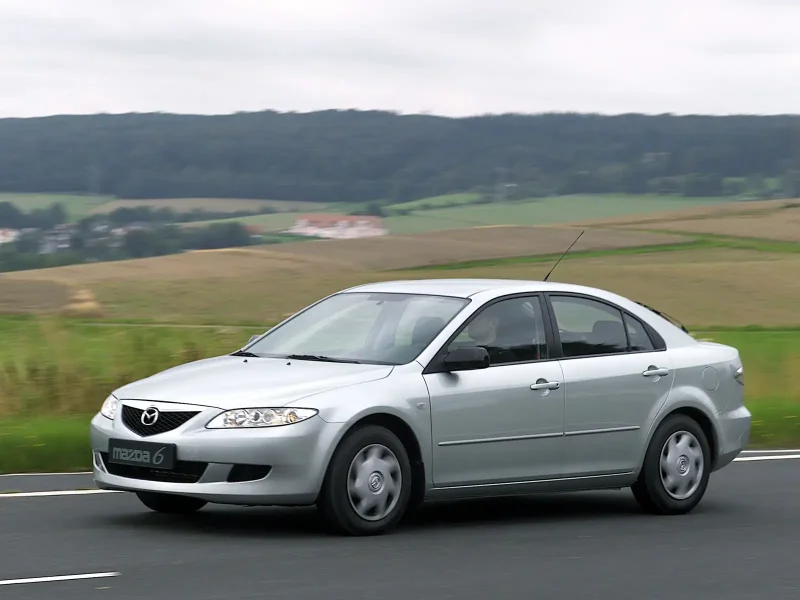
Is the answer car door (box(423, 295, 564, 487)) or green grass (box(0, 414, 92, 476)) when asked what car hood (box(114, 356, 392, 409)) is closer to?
car door (box(423, 295, 564, 487))

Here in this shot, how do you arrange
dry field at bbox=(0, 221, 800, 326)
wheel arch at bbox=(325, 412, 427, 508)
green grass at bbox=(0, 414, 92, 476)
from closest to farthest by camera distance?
wheel arch at bbox=(325, 412, 427, 508), green grass at bbox=(0, 414, 92, 476), dry field at bbox=(0, 221, 800, 326)

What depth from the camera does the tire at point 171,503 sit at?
985cm

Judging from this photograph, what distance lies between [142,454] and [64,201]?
204 feet

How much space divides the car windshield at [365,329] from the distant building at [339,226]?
50577 millimetres

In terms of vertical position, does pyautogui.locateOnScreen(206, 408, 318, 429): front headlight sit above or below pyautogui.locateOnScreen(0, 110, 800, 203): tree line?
below

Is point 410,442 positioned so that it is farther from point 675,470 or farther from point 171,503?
point 675,470

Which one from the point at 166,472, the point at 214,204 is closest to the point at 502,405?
the point at 166,472

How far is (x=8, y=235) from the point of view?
2303 inches

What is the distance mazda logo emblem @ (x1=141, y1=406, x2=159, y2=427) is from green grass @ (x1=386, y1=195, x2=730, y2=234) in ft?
177

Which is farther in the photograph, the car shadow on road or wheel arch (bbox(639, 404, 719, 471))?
wheel arch (bbox(639, 404, 719, 471))

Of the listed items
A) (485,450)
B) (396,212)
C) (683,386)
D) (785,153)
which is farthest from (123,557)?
(785,153)

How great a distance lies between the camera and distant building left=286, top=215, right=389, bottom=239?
63.8 meters

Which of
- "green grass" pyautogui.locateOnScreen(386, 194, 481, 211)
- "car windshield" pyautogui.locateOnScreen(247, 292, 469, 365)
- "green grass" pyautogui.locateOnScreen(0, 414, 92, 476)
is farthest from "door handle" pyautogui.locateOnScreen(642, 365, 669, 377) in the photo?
"green grass" pyautogui.locateOnScreen(386, 194, 481, 211)

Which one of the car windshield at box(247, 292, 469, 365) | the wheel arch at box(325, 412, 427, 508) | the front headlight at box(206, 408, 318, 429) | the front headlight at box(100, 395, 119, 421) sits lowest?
the wheel arch at box(325, 412, 427, 508)
